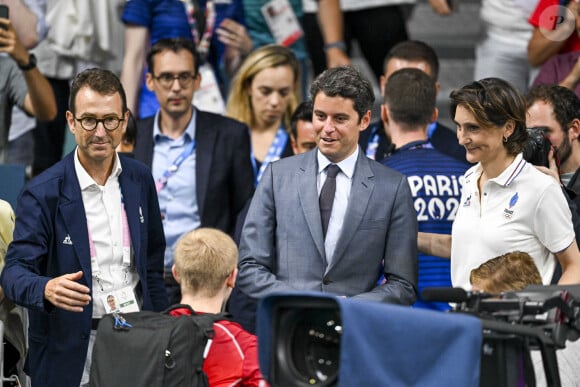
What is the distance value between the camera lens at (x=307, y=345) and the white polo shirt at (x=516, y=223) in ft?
4.47

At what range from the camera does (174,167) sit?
742cm

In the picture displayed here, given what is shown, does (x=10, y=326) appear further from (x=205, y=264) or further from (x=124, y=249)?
(x=205, y=264)

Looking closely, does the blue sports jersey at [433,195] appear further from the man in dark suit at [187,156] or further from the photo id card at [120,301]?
the photo id card at [120,301]

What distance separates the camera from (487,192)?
5.75 meters

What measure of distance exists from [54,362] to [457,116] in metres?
2.02

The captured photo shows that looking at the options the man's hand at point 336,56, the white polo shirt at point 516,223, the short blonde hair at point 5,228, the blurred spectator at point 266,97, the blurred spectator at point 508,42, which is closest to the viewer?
the white polo shirt at point 516,223

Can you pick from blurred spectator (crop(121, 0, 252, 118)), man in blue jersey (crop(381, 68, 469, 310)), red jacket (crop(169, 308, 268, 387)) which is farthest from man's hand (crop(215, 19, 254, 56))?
red jacket (crop(169, 308, 268, 387))

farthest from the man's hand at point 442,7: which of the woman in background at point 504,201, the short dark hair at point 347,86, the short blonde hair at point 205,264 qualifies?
the short blonde hair at point 205,264

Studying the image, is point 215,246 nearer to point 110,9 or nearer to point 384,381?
point 384,381

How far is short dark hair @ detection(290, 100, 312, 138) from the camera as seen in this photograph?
7.48 m

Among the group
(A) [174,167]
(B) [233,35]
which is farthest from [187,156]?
(B) [233,35]

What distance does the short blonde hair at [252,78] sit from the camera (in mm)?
8062

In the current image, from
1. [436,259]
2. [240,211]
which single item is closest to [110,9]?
[240,211]

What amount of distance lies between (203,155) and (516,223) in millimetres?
2289
